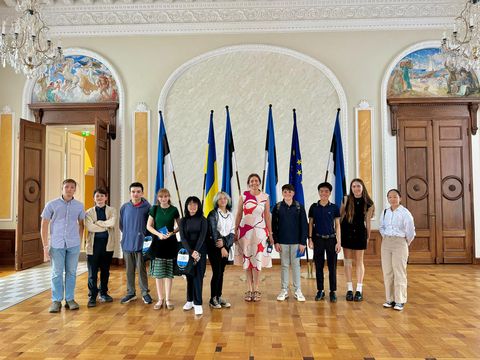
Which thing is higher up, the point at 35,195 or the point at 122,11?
the point at 122,11

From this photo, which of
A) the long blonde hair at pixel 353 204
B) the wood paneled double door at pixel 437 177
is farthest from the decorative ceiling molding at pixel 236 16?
the long blonde hair at pixel 353 204

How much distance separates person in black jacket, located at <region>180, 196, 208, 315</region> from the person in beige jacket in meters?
1.15

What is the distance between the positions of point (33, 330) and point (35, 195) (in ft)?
16.2

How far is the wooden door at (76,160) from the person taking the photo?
11000mm

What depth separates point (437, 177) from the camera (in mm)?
8688

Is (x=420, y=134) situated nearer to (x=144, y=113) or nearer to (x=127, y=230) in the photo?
(x=144, y=113)

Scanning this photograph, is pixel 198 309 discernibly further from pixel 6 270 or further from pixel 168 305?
pixel 6 270

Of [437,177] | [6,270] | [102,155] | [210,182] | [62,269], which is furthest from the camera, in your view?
[437,177]

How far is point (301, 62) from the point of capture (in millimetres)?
8930

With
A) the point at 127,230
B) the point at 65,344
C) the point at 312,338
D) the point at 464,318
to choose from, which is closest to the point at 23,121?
the point at 127,230

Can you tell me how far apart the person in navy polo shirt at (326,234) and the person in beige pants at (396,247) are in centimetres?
64

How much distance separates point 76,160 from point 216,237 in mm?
7822

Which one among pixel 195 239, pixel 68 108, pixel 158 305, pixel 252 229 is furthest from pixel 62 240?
pixel 68 108

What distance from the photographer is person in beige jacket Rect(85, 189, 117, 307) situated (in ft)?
17.5
